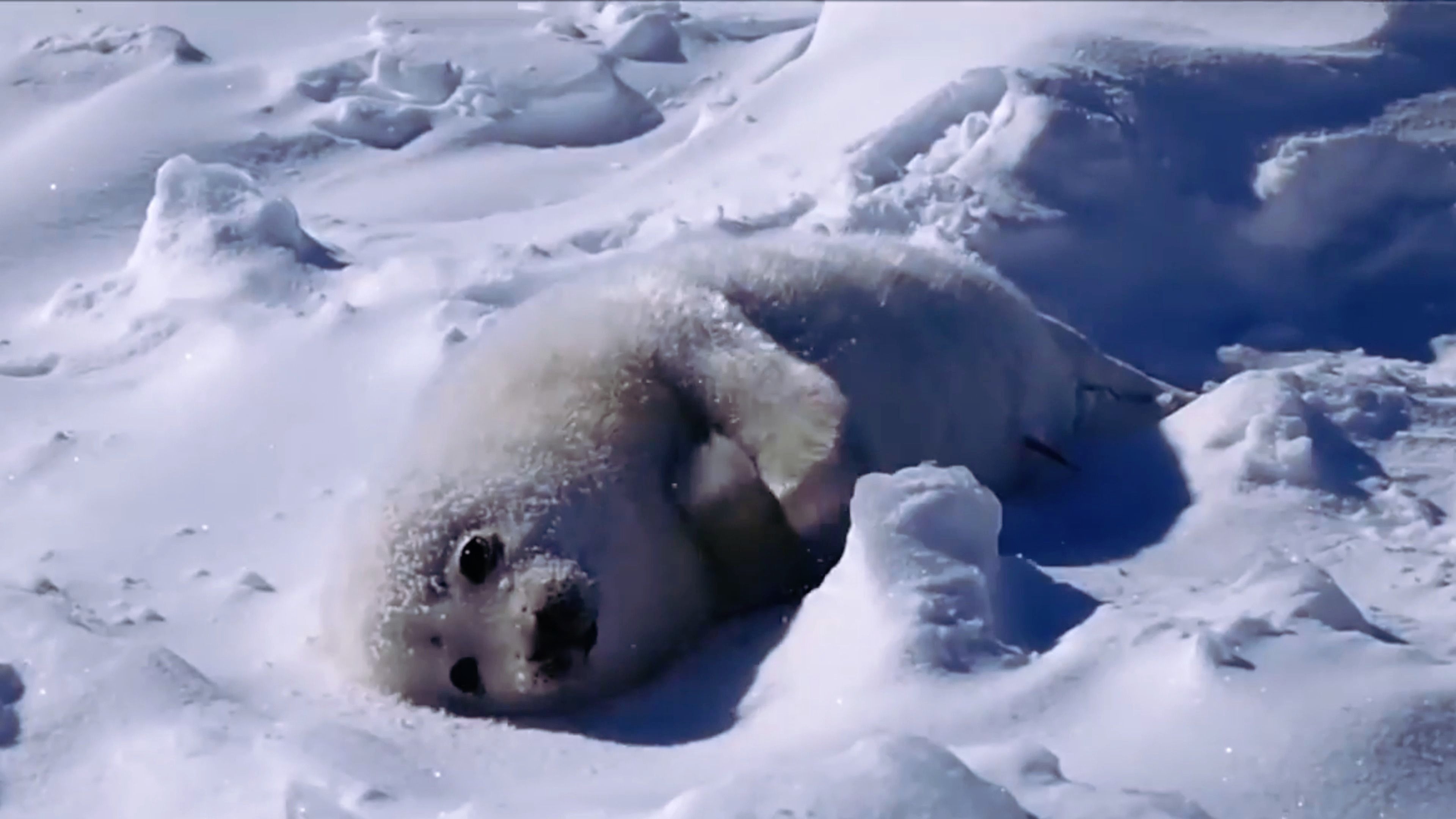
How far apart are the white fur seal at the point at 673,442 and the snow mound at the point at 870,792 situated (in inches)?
21.1

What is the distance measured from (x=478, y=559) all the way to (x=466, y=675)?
0.58 ft

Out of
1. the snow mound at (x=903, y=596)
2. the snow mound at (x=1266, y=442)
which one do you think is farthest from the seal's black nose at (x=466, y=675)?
the snow mound at (x=1266, y=442)

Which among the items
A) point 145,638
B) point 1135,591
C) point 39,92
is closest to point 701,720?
point 1135,591

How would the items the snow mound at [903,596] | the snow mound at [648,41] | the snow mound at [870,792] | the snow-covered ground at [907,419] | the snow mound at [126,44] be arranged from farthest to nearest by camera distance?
the snow mound at [648,41] < the snow mound at [126,44] < the snow mound at [903,596] < the snow-covered ground at [907,419] < the snow mound at [870,792]

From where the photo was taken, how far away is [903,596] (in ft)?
7.73

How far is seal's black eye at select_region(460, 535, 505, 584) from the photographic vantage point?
2377 millimetres

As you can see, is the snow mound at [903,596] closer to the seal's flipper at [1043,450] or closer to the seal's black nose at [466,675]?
the seal's black nose at [466,675]

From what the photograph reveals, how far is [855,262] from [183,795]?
151 cm

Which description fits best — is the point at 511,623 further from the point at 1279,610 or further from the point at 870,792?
the point at 1279,610

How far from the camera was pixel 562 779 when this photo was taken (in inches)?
86.4

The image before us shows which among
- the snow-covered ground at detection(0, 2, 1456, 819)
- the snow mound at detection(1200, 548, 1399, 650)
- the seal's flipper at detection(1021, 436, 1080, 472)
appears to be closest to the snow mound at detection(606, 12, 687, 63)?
the snow-covered ground at detection(0, 2, 1456, 819)

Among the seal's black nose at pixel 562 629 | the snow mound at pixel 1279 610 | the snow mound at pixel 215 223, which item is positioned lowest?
the snow mound at pixel 215 223

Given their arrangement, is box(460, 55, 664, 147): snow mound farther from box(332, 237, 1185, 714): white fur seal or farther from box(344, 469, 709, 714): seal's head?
box(344, 469, 709, 714): seal's head

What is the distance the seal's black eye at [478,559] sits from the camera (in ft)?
7.80
